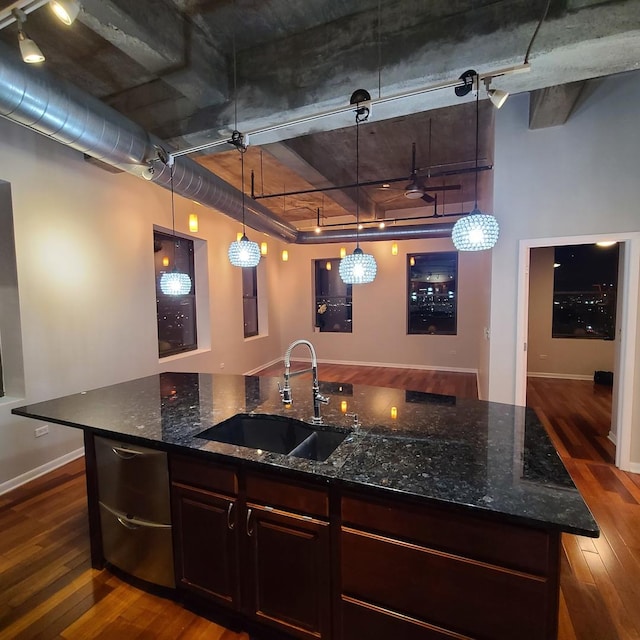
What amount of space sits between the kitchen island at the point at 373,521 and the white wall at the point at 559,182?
1790mm

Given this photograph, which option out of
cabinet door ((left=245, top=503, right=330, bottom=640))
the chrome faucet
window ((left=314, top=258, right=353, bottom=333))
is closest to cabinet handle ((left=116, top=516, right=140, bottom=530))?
cabinet door ((left=245, top=503, right=330, bottom=640))

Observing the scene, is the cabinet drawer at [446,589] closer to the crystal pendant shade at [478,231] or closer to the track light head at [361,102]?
the crystal pendant shade at [478,231]

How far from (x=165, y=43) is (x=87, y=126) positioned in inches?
28.6

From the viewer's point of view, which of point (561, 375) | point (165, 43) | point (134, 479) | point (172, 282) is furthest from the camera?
point (561, 375)

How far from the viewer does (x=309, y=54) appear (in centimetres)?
246

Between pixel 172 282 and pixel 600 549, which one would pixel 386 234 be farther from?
pixel 600 549

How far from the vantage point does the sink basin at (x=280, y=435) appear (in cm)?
181

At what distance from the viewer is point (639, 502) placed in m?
2.66

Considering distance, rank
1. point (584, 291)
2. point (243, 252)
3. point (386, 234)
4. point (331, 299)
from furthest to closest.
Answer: point (331, 299) < point (584, 291) < point (386, 234) < point (243, 252)

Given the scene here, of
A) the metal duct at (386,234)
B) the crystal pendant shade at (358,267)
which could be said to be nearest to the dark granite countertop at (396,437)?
the crystal pendant shade at (358,267)

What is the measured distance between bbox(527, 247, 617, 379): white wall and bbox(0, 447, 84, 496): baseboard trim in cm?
726

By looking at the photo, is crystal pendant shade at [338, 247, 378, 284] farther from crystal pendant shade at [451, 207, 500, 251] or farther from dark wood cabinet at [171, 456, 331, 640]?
dark wood cabinet at [171, 456, 331, 640]

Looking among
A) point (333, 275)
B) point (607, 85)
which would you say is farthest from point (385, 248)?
point (607, 85)

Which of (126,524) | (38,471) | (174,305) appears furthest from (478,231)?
(174,305)
